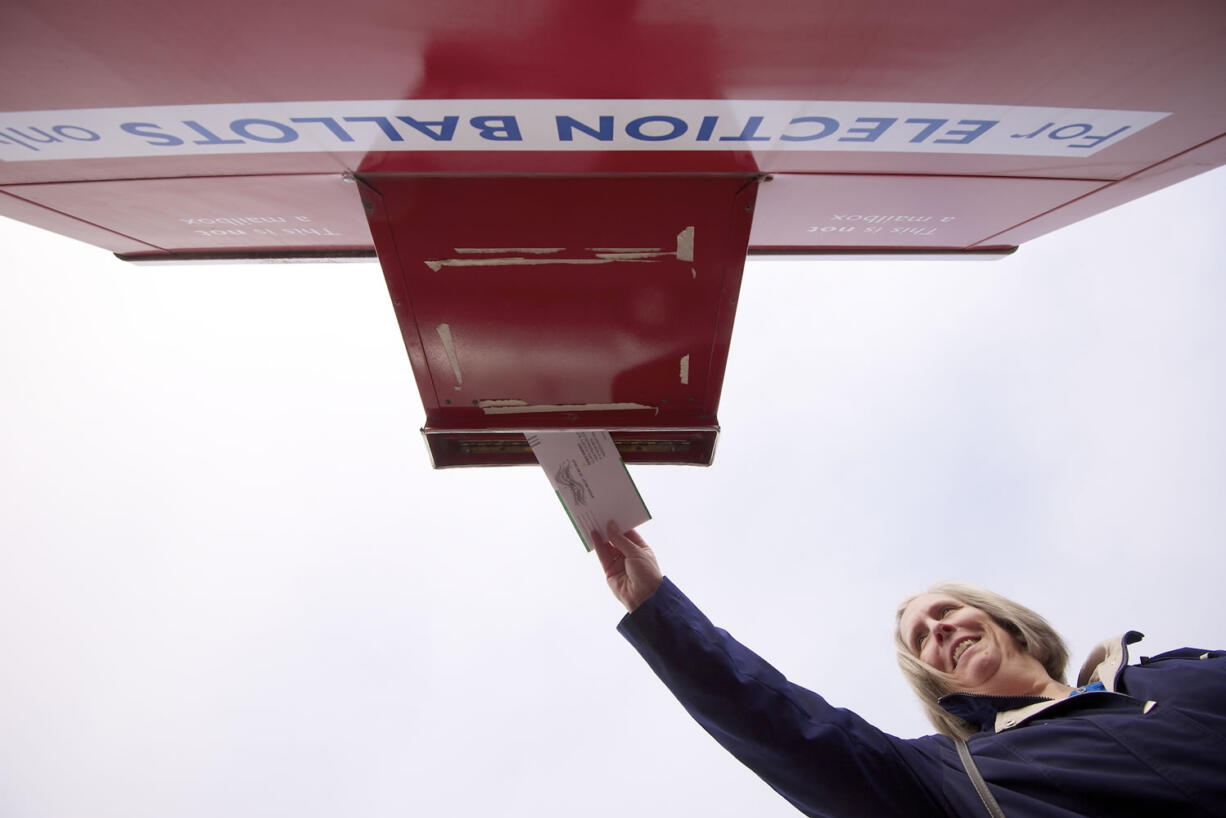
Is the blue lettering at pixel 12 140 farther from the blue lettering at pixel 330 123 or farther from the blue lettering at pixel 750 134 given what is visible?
the blue lettering at pixel 750 134

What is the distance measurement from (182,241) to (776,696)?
2400mm

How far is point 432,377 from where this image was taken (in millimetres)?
1690

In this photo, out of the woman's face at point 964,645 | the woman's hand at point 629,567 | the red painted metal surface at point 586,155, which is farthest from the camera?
the woman's face at point 964,645

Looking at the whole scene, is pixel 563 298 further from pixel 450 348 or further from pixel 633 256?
pixel 450 348

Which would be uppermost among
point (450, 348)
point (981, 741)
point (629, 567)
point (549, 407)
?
point (450, 348)

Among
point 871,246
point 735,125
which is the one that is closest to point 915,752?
point 871,246

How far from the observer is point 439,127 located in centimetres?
127

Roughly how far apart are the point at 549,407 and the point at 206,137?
1078mm

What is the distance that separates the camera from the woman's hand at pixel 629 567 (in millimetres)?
1735

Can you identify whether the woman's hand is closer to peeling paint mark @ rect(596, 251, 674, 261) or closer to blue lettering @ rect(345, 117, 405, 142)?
peeling paint mark @ rect(596, 251, 674, 261)

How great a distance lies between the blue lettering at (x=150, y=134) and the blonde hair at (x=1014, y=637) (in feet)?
9.03

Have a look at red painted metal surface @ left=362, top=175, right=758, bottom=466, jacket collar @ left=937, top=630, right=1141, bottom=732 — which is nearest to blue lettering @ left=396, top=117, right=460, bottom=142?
red painted metal surface @ left=362, top=175, right=758, bottom=466

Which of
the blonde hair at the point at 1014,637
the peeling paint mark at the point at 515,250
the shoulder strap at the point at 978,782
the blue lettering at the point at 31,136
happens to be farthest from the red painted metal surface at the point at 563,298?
the blonde hair at the point at 1014,637

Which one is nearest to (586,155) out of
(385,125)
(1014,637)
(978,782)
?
(385,125)
